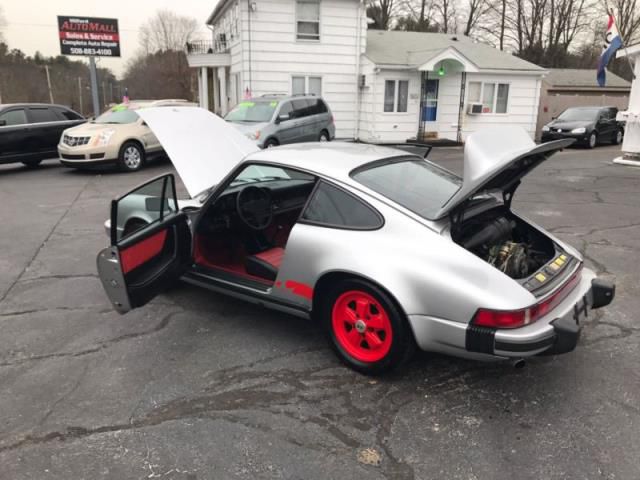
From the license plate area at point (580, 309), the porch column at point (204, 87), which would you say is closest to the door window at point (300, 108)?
the porch column at point (204, 87)

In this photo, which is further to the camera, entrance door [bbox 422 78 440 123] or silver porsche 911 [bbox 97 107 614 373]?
entrance door [bbox 422 78 440 123]

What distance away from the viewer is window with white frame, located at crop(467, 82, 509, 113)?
1970cm

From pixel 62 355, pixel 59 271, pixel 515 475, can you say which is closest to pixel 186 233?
pixel 62 355

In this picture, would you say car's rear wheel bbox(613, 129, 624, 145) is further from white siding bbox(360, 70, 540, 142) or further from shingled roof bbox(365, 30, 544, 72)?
shingled roof bbox(365, 30, 544, 72)

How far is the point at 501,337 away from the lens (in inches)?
108

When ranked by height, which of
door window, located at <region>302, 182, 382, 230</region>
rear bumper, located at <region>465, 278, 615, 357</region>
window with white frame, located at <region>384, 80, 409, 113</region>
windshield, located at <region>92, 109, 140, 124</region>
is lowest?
rear bumper, located at <region>465, 278, 615, 357</region>

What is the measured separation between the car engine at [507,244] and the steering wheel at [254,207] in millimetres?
1649

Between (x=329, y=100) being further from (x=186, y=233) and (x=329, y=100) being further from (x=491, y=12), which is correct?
(x=491, y=12)

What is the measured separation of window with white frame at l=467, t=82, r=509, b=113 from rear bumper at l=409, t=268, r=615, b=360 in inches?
719

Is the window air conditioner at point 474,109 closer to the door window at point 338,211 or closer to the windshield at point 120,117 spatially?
the windshield at point 120,117

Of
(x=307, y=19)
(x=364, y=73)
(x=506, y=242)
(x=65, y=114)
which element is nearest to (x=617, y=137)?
(x=364, y=73)

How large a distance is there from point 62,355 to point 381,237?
2.50 meters

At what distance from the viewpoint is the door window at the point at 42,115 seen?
12732 millimetres

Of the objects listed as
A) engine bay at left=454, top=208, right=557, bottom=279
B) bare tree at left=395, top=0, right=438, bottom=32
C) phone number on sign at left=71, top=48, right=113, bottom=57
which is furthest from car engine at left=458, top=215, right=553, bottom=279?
bare tree at left=395, top=0, right=438, bottom=32
